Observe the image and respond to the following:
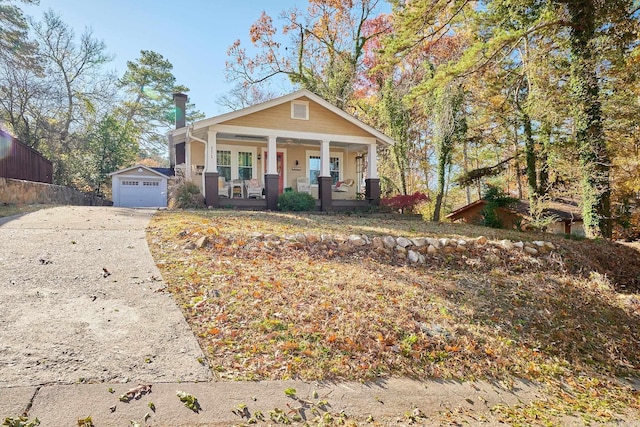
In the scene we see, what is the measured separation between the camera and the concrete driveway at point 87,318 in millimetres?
2750

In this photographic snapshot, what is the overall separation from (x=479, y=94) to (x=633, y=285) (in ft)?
33.0

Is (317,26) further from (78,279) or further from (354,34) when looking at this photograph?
(78,279)

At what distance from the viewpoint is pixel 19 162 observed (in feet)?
40.7

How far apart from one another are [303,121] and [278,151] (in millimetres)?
2103

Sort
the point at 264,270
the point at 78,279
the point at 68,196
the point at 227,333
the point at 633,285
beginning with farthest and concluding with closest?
the point at 68,196 → the point at 633,285 → the point at 264,270 → the point at 78,279 → the point at 227,333

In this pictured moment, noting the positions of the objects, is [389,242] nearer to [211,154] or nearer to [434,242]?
[434,242]

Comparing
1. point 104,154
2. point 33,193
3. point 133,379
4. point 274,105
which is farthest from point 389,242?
point 104,154

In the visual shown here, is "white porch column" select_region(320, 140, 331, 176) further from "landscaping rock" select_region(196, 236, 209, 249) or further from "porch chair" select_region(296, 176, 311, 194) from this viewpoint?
"landscaping rock" select_region(196, 236, 209, 249)

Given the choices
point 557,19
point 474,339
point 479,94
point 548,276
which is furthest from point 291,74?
point 474,339

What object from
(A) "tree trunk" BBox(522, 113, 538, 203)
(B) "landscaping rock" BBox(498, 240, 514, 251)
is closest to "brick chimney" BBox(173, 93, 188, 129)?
(A) "tree trunk" BBox(522, 113, 538, 203)

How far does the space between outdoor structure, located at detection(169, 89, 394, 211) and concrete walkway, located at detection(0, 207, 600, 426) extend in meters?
8.36

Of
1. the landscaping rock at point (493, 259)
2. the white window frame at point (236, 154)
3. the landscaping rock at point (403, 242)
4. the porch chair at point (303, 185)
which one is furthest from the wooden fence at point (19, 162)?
the landscaping rock at point (493, 259)

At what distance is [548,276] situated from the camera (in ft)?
22.0

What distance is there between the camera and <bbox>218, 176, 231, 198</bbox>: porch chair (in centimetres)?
1327
